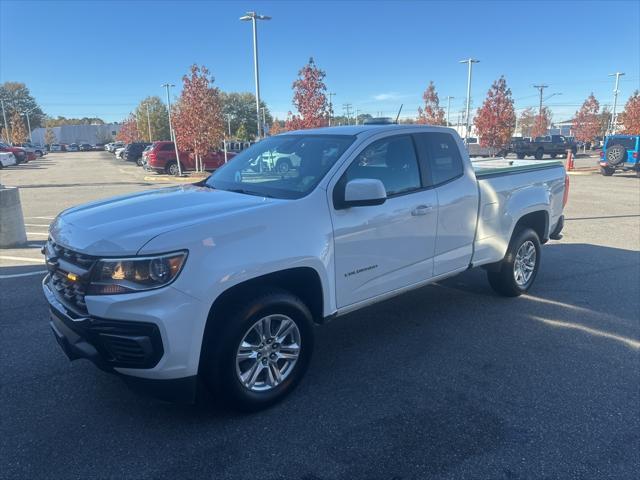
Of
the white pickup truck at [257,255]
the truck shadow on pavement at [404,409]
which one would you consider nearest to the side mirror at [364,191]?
the white pickup truck at [257,255]

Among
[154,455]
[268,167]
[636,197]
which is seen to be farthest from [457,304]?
[636,197]

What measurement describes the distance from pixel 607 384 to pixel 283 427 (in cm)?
254

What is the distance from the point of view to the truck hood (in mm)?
2766

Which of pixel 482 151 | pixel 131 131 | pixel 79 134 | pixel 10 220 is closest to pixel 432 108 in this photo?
pixel 482 151

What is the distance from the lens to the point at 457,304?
216 inches

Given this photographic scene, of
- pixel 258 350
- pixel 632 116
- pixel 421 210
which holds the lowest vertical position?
pixel 258 350

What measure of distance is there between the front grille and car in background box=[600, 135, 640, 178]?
968 inches

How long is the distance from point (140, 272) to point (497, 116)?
116ft

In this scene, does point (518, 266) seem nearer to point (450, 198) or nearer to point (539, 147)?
point (450, 198)

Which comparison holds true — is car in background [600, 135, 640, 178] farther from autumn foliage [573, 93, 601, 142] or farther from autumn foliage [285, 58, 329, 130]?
autumn foliage [573, 93, 601, 142]

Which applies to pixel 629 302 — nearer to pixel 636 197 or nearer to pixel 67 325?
pixel 67 325

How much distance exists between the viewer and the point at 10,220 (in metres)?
8.29

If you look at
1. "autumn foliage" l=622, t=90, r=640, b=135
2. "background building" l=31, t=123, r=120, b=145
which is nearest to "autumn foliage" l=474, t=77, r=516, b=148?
"autumn foliage" l=622, t=90, r=640, b=135

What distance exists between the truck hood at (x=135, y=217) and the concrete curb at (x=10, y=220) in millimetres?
5693
